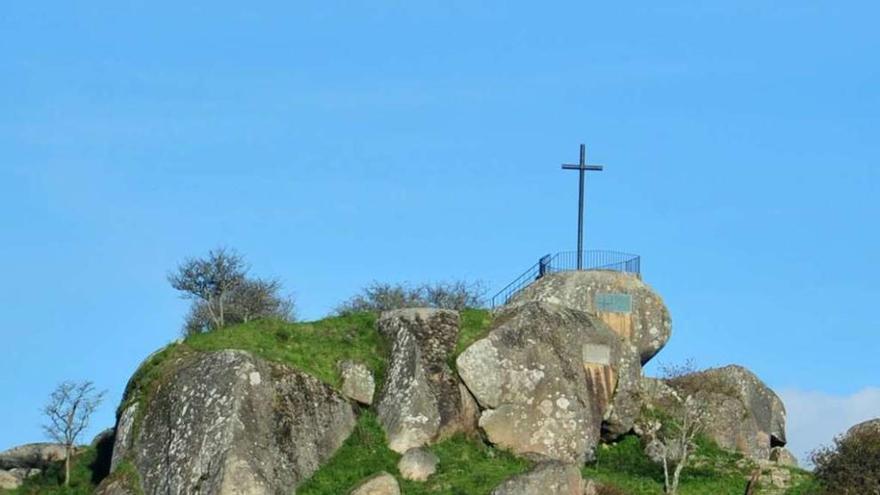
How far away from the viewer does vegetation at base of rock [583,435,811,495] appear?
290 feet

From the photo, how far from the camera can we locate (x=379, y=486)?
84688 millimetres

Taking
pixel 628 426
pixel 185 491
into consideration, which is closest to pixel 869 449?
pixel 628 426

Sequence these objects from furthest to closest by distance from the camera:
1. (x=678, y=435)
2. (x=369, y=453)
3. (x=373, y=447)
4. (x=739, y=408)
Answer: (x=739, y=408), (x=678, y=435), (x=373, y=447), (x=369, y=453)

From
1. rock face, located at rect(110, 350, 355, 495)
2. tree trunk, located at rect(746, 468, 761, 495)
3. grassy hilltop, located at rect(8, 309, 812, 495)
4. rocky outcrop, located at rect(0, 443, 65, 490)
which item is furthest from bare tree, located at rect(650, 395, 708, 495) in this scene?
rocky outcrop, located at rect(0, 443, 65, 490)

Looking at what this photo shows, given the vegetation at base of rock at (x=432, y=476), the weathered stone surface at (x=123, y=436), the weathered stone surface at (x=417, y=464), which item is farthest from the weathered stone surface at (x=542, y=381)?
the weathered stone surface at (x=123, y=436)

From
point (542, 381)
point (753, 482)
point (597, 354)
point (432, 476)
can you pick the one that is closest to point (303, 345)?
point (432, 476)

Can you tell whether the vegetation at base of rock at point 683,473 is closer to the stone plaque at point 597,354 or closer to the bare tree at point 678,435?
the bare tree at point 678,435

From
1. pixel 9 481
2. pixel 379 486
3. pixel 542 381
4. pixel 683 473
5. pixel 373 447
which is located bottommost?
pixel 379 486

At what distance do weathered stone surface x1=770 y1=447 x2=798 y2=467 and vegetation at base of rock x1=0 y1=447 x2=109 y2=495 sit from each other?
101 ft

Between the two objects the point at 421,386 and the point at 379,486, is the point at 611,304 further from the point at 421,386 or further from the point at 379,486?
the point at 379,486

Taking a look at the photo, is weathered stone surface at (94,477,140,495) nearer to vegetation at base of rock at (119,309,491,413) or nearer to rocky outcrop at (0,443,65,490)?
vegetation at base of rock at (119,309,491,413)

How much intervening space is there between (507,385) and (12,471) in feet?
77.1

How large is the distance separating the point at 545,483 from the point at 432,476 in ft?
19.8

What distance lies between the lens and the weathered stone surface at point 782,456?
99.2m
